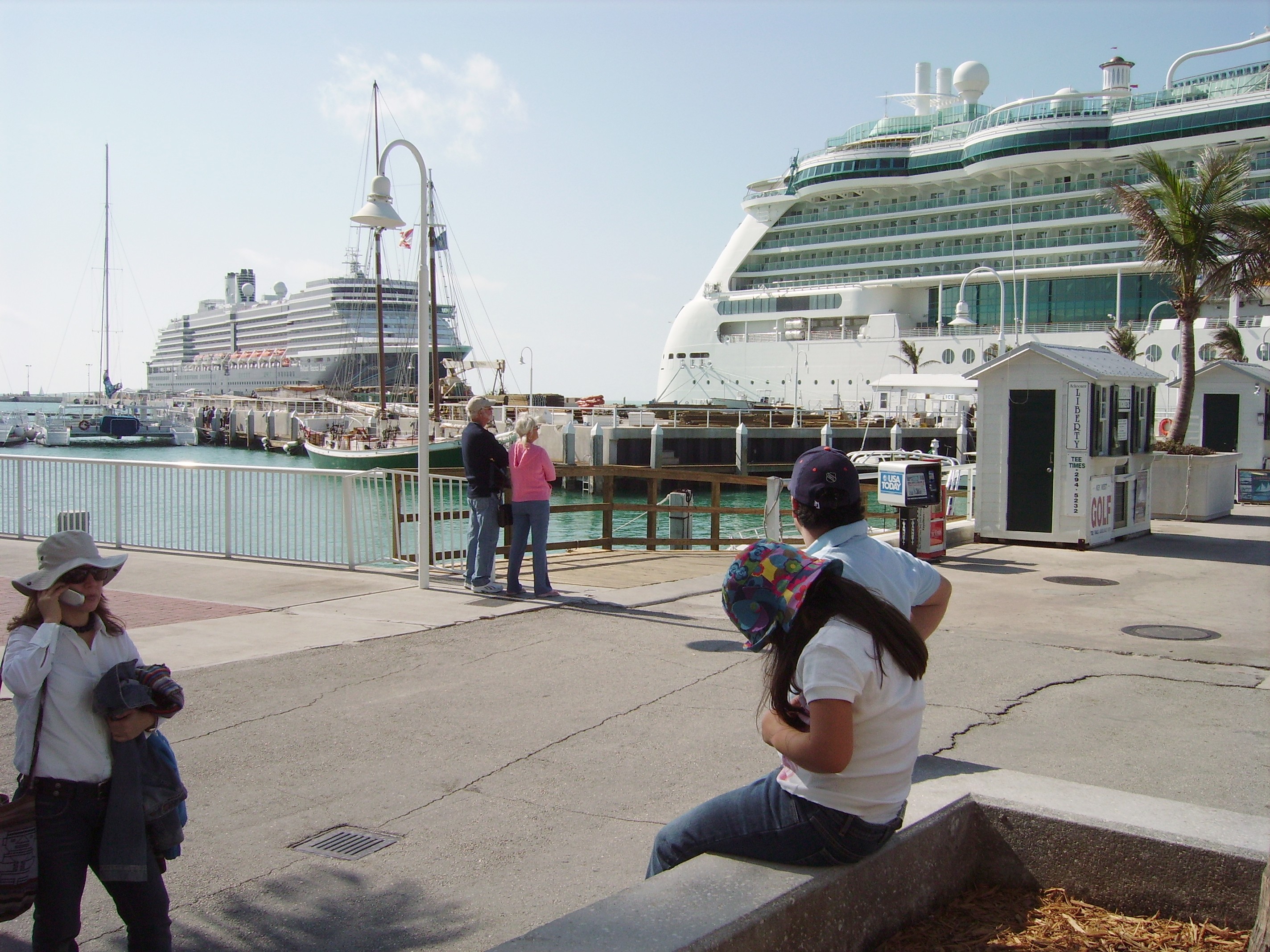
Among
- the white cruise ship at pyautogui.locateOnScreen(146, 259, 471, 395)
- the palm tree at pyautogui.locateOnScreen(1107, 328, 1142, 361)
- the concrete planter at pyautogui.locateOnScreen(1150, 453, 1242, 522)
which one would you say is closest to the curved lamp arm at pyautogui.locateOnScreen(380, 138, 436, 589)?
the concrete planter at pyautogui.locateOnScreen(1150, 453, 1242, 522)

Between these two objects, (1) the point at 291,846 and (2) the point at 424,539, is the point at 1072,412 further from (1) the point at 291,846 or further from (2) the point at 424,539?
(1) the point at 291,846

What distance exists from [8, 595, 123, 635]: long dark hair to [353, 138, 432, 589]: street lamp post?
6.28 m

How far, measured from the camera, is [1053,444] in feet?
41.4

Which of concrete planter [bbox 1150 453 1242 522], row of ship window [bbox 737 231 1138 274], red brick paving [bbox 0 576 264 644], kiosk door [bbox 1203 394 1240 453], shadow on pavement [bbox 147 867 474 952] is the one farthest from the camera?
row of ship window [bbox 737 231 1138 274]

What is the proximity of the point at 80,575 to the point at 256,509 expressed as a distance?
898cm

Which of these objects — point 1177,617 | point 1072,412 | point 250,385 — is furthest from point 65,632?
point 250,385

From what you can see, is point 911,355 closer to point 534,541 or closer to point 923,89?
point 923,89

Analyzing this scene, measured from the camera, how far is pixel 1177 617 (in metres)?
8.87

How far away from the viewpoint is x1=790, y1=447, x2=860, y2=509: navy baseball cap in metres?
2.90

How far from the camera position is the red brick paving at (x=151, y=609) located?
322 inches

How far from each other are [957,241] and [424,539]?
55.3 metres

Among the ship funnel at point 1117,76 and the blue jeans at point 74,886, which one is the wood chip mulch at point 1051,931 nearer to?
the blue jeans at point 74,886

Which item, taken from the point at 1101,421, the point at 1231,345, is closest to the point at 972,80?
the point at 1231,345

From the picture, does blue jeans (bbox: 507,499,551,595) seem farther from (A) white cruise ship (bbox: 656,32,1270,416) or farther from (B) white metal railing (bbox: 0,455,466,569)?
(A) white cruise ship (bbox: 656,32,1270,416)
